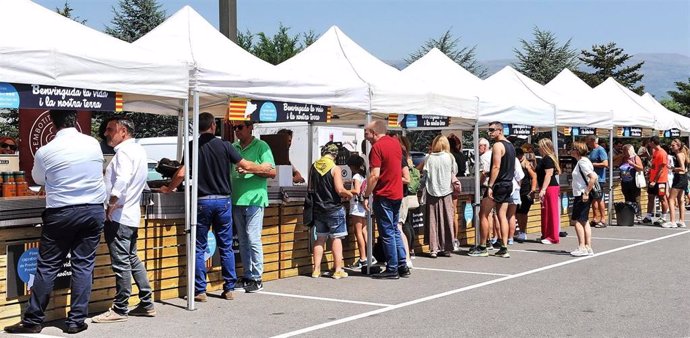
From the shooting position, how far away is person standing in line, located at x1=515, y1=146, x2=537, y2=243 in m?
14.0

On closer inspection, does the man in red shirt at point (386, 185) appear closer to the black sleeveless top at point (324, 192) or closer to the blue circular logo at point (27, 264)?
the black sleeveless top at point (324, 192)

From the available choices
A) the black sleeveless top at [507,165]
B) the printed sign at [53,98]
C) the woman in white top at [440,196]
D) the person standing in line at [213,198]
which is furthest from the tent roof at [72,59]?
the black sleeveless top at [507,165]

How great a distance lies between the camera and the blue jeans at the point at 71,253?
22.2 feet

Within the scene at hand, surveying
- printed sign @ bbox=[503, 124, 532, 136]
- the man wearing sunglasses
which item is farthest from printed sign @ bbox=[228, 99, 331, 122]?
printed sign @ bbox=[503, 124, 532, 136]

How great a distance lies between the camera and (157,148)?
21.2m

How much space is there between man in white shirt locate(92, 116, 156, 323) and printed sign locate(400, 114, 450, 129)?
5026mm

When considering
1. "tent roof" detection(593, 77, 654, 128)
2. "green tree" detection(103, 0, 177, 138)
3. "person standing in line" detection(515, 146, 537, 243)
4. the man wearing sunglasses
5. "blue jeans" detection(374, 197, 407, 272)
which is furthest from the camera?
"green tree" detection(103, 0, 177, 138)

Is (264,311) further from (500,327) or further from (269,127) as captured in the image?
(269,127)

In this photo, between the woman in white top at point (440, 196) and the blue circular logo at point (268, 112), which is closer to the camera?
the blue circular logo at point (268, 112)

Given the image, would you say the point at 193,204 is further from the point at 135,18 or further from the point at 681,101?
the point at 681,101

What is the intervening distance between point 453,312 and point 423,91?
4.29 metres

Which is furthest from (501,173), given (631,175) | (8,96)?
(8,96)

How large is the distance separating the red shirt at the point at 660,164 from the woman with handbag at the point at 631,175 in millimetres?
589

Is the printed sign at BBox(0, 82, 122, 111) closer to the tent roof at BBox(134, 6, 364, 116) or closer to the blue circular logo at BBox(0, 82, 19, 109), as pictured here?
the blue circular logo at BBox(0, 82, 19, 109)
